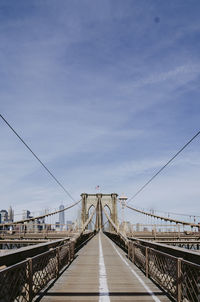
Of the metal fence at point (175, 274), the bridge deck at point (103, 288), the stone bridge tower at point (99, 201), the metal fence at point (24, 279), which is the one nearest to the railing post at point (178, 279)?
the metal fence at point (175, 274)

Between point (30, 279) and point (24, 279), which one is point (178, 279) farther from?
point (24, 279)

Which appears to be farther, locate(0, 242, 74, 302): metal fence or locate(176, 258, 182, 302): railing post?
locate(176, 258, 182, 302): railing post

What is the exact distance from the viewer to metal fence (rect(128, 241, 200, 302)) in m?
6.33

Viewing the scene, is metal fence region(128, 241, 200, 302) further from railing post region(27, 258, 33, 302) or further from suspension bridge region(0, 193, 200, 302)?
railing post region(27, 258, 33, 302)

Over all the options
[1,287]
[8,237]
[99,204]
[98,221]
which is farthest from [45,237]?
[98,221]

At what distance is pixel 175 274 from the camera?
7227 millimetres

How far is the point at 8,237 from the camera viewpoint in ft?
147

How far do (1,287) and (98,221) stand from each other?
3635 inches

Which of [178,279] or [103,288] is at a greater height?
[178,279]

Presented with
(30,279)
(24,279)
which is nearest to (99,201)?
(30,279)

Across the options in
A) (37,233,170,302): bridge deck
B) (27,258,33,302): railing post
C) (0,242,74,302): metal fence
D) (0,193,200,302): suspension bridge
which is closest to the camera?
(0,242,74,302): metal fence

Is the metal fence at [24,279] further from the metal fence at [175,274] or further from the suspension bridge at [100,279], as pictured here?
the metal fence at [175,274]

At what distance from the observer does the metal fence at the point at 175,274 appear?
633cm

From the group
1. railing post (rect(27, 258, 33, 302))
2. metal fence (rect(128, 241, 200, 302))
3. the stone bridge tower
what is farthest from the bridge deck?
the stone bridge tower
